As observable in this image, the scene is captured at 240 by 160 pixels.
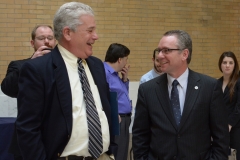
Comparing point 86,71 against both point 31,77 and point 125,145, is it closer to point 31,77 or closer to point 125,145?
point 31,77

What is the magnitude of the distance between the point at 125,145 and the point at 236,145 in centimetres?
165

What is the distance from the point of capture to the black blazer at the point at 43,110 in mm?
2574

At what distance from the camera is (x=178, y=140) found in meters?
3.08

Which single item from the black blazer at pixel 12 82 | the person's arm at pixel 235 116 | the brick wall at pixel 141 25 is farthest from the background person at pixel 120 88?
the black blazer at pixel 12 82

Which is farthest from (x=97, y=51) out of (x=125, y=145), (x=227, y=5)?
(x=227, y=5)

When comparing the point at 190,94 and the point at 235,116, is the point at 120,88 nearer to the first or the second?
the point at 235,116

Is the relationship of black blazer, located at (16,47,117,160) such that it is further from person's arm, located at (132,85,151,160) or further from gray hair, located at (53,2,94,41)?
person's arm, located at (132,85,151,160)

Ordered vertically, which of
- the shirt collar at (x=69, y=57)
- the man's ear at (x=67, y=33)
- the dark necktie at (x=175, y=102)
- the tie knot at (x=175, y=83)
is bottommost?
the dark necktie at (x=175, y=102)

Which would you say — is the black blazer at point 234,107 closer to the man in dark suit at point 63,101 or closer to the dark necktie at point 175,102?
the dark necktie at point 175,102

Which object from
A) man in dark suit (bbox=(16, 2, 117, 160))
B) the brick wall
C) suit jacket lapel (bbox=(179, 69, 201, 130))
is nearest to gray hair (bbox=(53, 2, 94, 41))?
man in dark suit (bbox=(16, 2, 117, 160))

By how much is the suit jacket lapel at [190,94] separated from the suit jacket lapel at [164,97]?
88 mm

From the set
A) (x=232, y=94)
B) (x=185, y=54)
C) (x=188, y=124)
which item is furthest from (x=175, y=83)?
(x=232, y=94)

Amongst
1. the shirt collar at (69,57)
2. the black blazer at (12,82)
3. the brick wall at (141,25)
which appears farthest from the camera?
the brick wall at (141,25)

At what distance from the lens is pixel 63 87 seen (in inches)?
106
